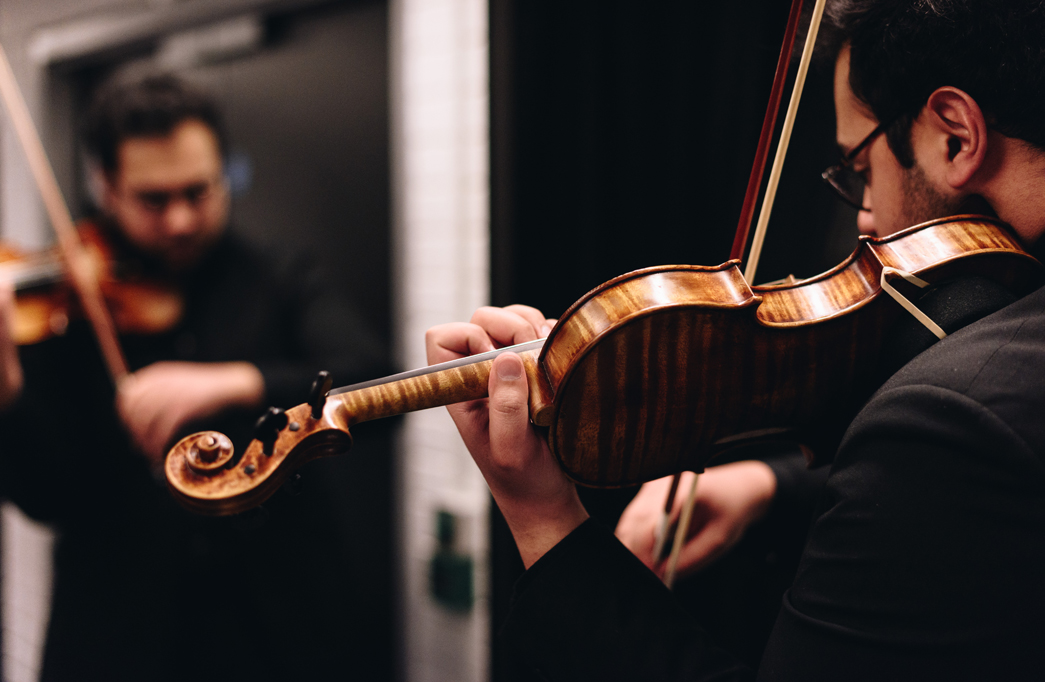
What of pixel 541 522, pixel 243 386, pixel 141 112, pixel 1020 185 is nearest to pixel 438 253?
pixel 243 386

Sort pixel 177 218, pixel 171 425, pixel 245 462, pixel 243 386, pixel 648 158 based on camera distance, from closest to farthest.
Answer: pixel 245 462 < pixel 648 158 < pixel 171 425 < pixel 243 386 < pixel 177 218

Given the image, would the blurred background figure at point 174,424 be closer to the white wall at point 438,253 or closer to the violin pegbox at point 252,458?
the white wall at point 438,253

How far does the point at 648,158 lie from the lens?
3.89 ft

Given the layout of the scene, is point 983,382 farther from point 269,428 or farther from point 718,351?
point 269,428

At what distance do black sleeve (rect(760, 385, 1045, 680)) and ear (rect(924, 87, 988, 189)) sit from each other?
0.91ft

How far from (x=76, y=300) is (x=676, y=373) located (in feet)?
5.43

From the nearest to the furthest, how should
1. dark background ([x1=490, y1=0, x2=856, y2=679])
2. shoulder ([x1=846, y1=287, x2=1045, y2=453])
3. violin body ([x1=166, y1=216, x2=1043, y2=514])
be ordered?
shoulder ([x1=846, y1=287, x2=1045, y2=453]) < violin body ([x1=166, y1=216, x2=1043, y2=514]) < dark background ([x1=490, y1=0, x2=856, y2=679])

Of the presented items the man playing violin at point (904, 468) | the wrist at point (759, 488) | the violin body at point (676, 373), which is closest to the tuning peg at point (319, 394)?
the violin body at point (676, 373)

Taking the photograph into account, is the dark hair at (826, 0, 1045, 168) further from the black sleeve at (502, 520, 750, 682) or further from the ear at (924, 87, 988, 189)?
the black sleeve at (502, 520, 750, 682)

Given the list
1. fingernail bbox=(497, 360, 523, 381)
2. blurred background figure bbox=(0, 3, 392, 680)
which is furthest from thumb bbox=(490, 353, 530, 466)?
blurred background figure bbox=(0, 3, 392, 680)

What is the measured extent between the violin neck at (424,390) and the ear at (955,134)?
454 millimetres

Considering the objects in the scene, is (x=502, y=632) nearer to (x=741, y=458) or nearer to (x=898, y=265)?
(x=898, y=265)

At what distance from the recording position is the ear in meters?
0.61

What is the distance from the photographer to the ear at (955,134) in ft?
2.00
